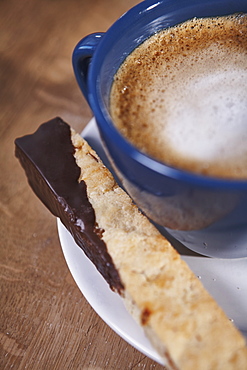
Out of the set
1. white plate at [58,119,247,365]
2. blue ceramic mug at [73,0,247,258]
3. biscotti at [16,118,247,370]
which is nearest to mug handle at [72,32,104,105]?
blue ceramic mug at [73,0,247,258]

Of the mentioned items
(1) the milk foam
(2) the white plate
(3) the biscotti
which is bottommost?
(2) the white plate

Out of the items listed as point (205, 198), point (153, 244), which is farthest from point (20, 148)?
point (205, 198)

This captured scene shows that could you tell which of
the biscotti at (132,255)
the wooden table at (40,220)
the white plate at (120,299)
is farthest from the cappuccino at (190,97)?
the wooden table at (40,220)

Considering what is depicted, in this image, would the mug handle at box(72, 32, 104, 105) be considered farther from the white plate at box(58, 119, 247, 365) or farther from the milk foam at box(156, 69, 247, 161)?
the white plate at box(58, 119, 247, 365)

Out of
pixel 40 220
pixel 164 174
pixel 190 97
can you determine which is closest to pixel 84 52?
pixel 190 97

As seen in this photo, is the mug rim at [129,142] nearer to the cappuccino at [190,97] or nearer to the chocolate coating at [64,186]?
the cappuccino at [190,97]

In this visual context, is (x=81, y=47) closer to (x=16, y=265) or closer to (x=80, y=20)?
(x=16, y=265)
